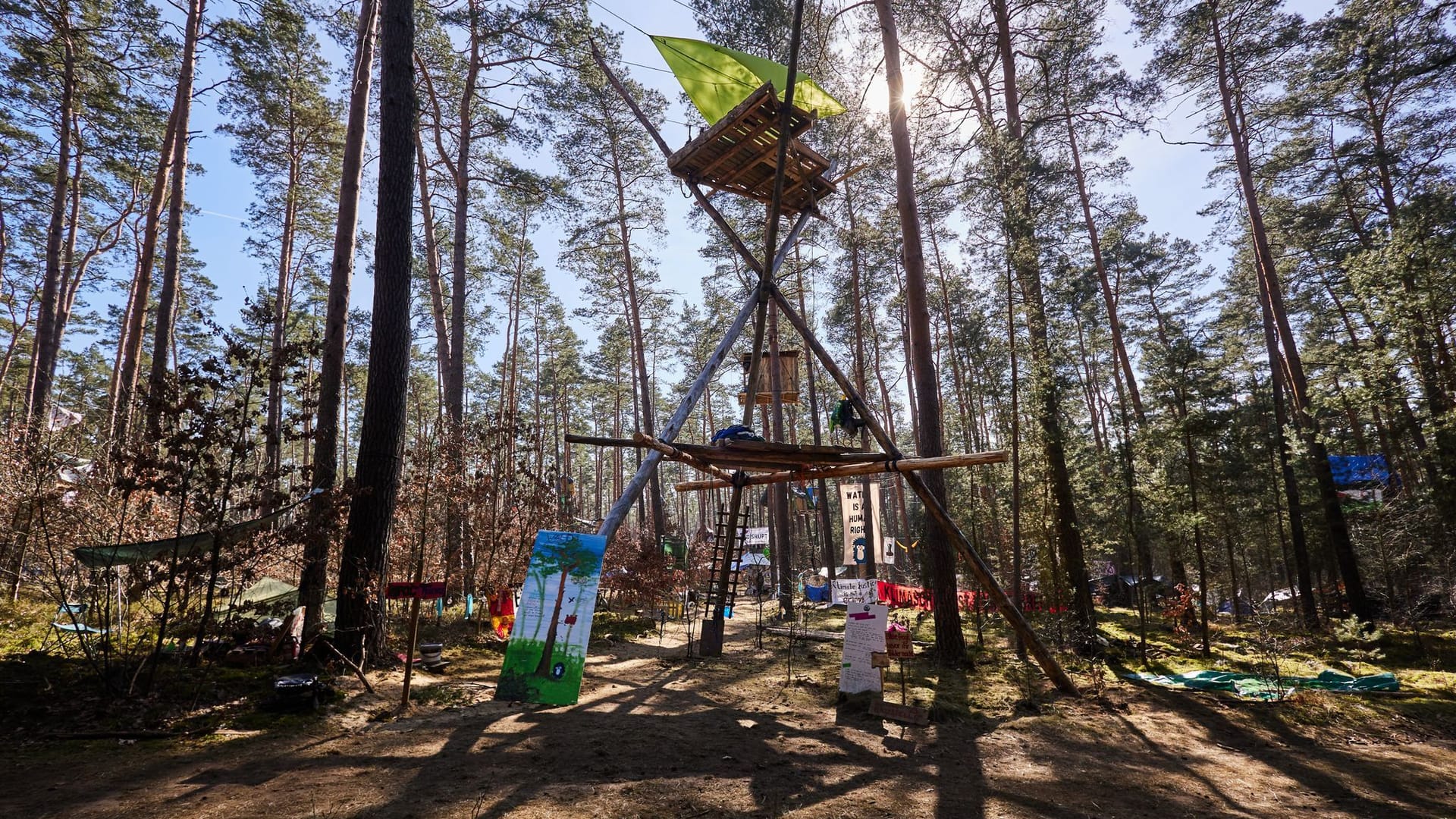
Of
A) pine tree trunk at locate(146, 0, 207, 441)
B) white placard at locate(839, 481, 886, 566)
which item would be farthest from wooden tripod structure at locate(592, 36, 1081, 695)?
white placard at locate(839, 481, 886, 566)

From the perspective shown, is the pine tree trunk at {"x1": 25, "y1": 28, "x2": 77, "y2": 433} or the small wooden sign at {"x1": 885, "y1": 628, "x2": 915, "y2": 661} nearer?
the small wooden sign at {"x1": 885, "y1": 628, "x2": 915, "y2": 661}

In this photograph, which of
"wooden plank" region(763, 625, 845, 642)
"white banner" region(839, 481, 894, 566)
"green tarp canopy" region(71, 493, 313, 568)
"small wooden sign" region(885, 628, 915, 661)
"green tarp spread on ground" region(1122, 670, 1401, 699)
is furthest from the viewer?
"white banner" region(839, 481, 894, 566)

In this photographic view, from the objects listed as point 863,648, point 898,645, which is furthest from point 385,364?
point 898,645

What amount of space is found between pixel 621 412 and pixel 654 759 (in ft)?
110

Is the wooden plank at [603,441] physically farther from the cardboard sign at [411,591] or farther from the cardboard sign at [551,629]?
the cardboard sign at [411,591]

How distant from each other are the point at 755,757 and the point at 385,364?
6294 millimetres

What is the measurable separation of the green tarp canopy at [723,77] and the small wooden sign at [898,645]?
6.34 meters

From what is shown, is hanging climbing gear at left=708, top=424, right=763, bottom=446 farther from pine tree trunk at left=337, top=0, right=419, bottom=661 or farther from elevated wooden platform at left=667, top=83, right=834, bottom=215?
pine tree trunk at left=337, top=0, right=419, bottom=661

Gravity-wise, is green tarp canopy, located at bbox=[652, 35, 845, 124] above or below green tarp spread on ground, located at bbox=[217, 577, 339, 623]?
above

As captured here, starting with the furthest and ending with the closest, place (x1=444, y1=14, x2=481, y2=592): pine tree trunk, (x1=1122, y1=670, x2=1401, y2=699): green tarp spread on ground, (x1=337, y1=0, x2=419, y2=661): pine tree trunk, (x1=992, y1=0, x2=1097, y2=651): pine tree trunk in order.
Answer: (x1=444, y1=14, x2=481, y2=592): pine tree trunk, (x1=992, y1=0, x2=1097, y2=651): pine tree trunk, (x1=1122, y1=670, x2=1401, y2=699): green tarp spread on ground, (x1=337, y1=0, x2=419, y2=661): pine tree trunk

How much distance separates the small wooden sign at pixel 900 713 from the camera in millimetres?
6391

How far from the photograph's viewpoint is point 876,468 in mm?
6930

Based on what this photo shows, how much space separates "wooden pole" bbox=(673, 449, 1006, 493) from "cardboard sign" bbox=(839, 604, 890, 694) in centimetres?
163

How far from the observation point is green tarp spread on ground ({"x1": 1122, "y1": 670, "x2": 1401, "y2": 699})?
7.68 metres
